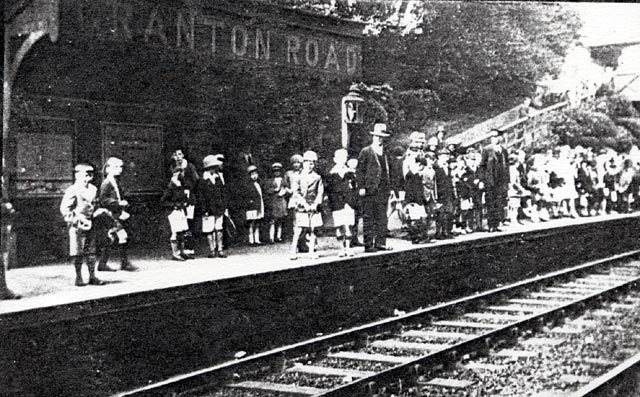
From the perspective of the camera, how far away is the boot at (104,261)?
4.44 metres

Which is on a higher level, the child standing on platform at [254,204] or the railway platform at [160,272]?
the child standing on platform at [254,204]

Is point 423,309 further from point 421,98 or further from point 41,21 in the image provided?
point 41,21

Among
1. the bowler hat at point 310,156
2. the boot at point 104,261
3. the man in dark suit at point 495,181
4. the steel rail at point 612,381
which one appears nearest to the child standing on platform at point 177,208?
the boot at point 104,261

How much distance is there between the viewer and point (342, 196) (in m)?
6.27

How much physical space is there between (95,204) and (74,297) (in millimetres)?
533

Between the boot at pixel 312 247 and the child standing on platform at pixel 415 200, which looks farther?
the child standing on platform at pixel 415 200

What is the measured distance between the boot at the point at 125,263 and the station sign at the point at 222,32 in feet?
4.19

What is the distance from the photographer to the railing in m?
6.48

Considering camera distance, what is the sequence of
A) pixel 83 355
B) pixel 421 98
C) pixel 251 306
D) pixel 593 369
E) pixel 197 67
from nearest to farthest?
pixel 83 355 → pixel 197 67 → pixel 593 369 → pixel 251 306 → pixel 421 98

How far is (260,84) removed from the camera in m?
4.93

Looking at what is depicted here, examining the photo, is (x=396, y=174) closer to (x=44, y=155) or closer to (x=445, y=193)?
(x=445, y=193)

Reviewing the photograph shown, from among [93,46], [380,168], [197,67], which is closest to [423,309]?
[380,168]

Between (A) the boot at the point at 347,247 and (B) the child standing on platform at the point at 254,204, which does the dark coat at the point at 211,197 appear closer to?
(B) the child standing on platform at the point at 254,204

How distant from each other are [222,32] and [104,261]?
5.15ft
